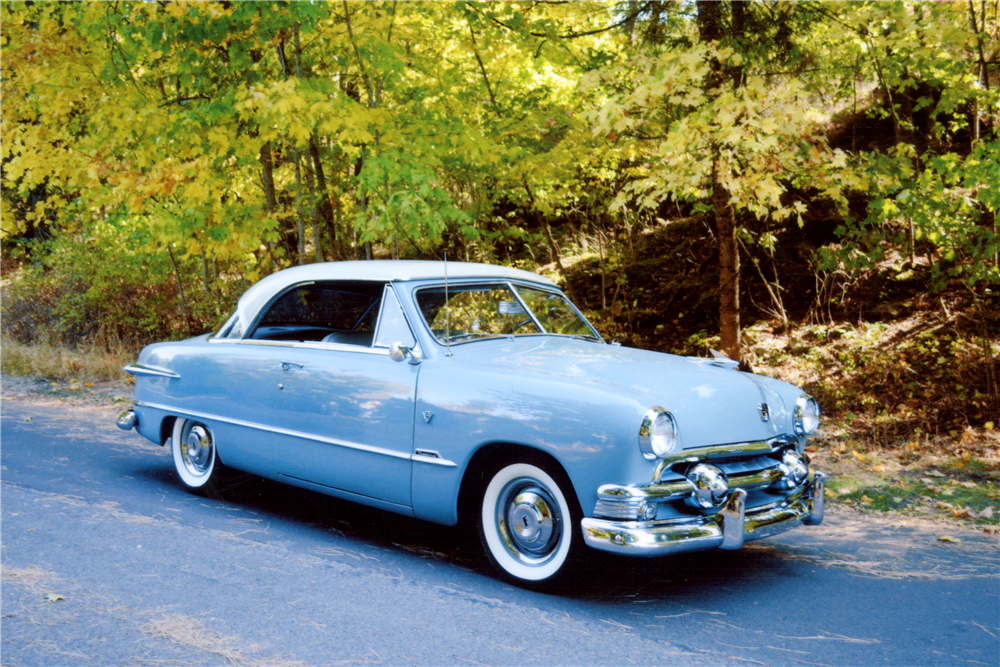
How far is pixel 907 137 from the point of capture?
40.9 ft

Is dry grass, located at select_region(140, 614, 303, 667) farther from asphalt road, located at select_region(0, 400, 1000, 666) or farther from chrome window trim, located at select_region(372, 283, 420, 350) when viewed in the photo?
chrome window trim, located at select_region(372, 283, 420, 350)

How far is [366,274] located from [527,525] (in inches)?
77.1

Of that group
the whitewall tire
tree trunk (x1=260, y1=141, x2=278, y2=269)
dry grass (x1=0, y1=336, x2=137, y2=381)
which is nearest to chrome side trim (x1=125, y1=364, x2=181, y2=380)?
the whitewall tire

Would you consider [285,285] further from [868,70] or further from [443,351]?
[868,70]

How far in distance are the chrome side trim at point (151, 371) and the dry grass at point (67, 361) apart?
19.7 feet

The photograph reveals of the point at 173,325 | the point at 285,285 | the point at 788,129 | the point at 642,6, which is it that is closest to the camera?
the point at 285,285

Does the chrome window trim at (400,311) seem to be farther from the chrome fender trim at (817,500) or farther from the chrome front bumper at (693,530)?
the chrome fender trim at (817,500)

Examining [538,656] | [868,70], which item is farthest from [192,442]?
[868,70]

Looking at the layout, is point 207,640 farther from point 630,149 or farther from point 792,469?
point 630,149

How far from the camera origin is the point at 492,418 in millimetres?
4121

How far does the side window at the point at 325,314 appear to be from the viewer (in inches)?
208

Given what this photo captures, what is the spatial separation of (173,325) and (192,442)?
8638 mm

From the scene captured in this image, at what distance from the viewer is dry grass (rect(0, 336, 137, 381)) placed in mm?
11938

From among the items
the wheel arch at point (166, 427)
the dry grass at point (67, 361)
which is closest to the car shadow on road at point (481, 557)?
the wheel arch at point (166, 427)
